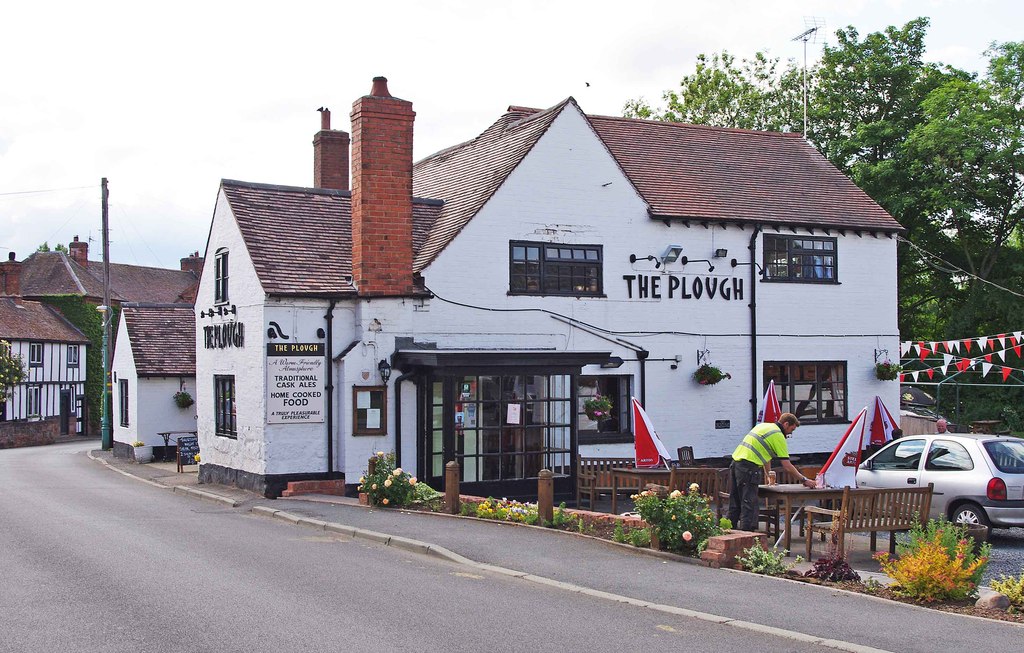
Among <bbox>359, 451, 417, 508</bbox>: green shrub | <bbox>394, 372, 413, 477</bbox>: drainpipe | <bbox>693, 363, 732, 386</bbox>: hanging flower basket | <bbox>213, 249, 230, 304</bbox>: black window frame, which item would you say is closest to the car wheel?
<bbox>693, 363, 732, 386</bbox>: hanging flower basket

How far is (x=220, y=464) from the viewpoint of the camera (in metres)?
21.4

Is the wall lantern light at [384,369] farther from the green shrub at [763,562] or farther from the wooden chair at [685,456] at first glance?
the green shrub at [763,562]

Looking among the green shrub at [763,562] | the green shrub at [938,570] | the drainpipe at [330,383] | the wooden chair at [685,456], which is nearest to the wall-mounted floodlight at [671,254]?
the wooden chair at [685,456]

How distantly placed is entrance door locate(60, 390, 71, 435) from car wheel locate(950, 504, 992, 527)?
50518mm

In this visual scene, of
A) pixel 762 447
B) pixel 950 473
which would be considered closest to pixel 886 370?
pixel 950 473

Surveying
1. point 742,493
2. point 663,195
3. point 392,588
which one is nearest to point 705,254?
point 663,195

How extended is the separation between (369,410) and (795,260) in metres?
10.6

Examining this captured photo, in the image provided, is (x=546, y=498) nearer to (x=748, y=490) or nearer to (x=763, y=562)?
(x=748, y=490)

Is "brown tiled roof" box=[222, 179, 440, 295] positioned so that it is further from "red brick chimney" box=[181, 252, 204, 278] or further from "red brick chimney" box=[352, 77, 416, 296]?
"red brick chimney" box=[181, 252, 204, 278]

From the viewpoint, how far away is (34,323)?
5397 cm

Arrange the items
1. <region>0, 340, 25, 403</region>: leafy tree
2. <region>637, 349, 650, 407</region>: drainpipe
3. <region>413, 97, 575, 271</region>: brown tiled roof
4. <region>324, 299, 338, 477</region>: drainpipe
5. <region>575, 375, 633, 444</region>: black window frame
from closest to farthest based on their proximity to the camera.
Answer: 1. <region>324, 299, 338, 477</region>: drainpipe
2. <region>413, 97, 575, 271</region>: brown tiled roof
3. <region>575, 375, 633, 444</region>: black window frame
4. <region>637, 349, 650, 407</region>: drainpipe
5. <region>0, 340, 25, 403</region>: leafy tree

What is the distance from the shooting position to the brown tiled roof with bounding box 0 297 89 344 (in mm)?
51312

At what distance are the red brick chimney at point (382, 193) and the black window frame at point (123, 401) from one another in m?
18.0

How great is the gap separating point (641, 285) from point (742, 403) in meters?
3.58
